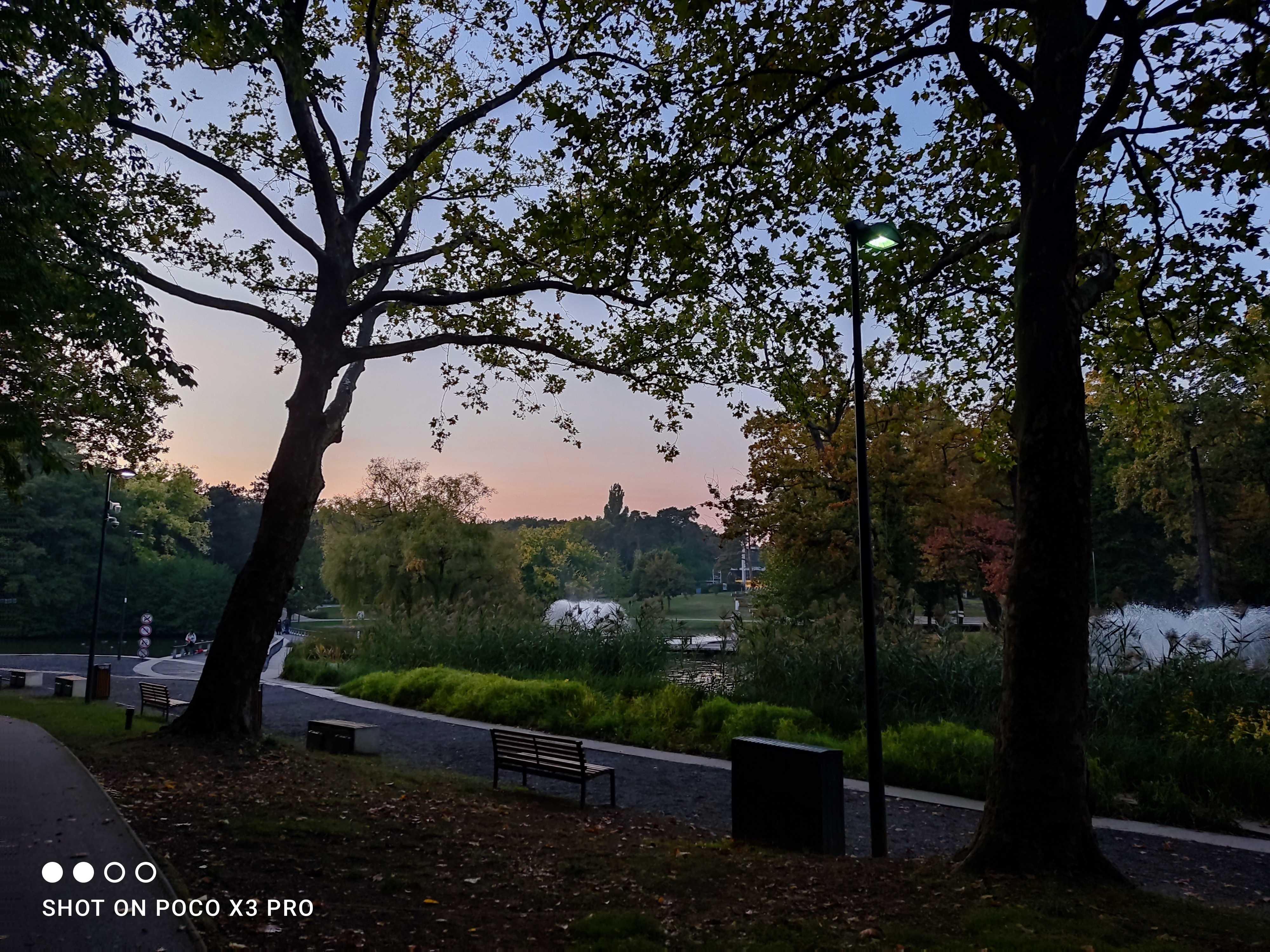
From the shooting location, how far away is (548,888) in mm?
5582

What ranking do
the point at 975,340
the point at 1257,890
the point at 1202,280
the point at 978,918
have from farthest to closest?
the point at 975,340, the point at 1202,280, the point at 1257,890, the point at 978,918

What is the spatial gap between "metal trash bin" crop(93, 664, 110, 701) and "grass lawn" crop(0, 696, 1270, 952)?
1562 centimetres

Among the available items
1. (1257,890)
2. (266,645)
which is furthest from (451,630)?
(1257,890)

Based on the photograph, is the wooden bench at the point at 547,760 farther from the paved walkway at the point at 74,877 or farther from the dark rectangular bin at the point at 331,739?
the paved walkway at the point at 74,877

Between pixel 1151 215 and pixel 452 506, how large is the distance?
116 feet

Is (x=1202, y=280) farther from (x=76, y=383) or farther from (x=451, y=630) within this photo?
(x=451, y=630)

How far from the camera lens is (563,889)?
5.59 m

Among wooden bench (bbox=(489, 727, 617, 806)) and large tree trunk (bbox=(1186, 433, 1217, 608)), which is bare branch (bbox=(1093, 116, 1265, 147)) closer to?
wooden bench (bbox=(489, 727, 617, 806))

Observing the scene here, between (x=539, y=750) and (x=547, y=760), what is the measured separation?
0.24m

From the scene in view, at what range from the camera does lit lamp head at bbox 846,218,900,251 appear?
793 centimetres

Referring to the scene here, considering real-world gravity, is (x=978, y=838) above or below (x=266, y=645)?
below

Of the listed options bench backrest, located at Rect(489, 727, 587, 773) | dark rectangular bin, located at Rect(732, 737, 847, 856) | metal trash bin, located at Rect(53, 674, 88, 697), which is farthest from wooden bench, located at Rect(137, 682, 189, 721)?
dark rectangular bin, located at Rect(732, 737, 847, 856)

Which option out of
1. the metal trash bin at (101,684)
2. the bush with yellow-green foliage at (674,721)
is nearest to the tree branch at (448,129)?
the bush with yellow-green foliage at (674,721)

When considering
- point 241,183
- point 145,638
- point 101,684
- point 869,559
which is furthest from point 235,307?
point 145,638
